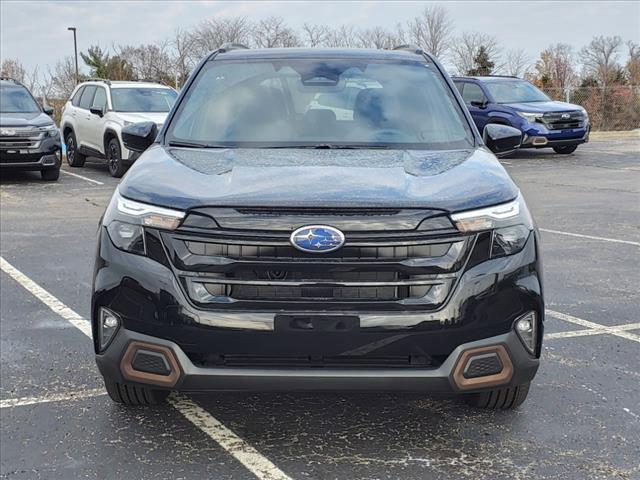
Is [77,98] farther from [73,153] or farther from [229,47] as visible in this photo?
[229,47]

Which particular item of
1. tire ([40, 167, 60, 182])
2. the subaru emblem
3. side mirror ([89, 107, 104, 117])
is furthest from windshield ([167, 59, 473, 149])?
side mirror ([89, 107, 104, 117])

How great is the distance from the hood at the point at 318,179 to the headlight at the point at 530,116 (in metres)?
14.7

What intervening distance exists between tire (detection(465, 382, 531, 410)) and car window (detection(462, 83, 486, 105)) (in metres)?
15.9

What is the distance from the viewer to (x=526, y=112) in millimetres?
17828

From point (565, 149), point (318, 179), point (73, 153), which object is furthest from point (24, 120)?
point (565, 149)

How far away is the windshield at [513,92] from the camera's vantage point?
1875 centimetres

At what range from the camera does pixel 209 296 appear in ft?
9.74

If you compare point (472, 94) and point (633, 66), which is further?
point (633, 66)

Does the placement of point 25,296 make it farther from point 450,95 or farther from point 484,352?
point 484,352

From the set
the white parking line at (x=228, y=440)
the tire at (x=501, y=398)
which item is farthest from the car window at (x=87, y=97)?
the tire at (x=501, y=398)

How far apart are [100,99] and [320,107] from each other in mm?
11915

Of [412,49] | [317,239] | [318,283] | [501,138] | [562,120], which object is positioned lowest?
[562,120]

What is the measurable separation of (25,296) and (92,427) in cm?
269

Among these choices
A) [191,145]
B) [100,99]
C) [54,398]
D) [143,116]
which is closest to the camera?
[54,398]
